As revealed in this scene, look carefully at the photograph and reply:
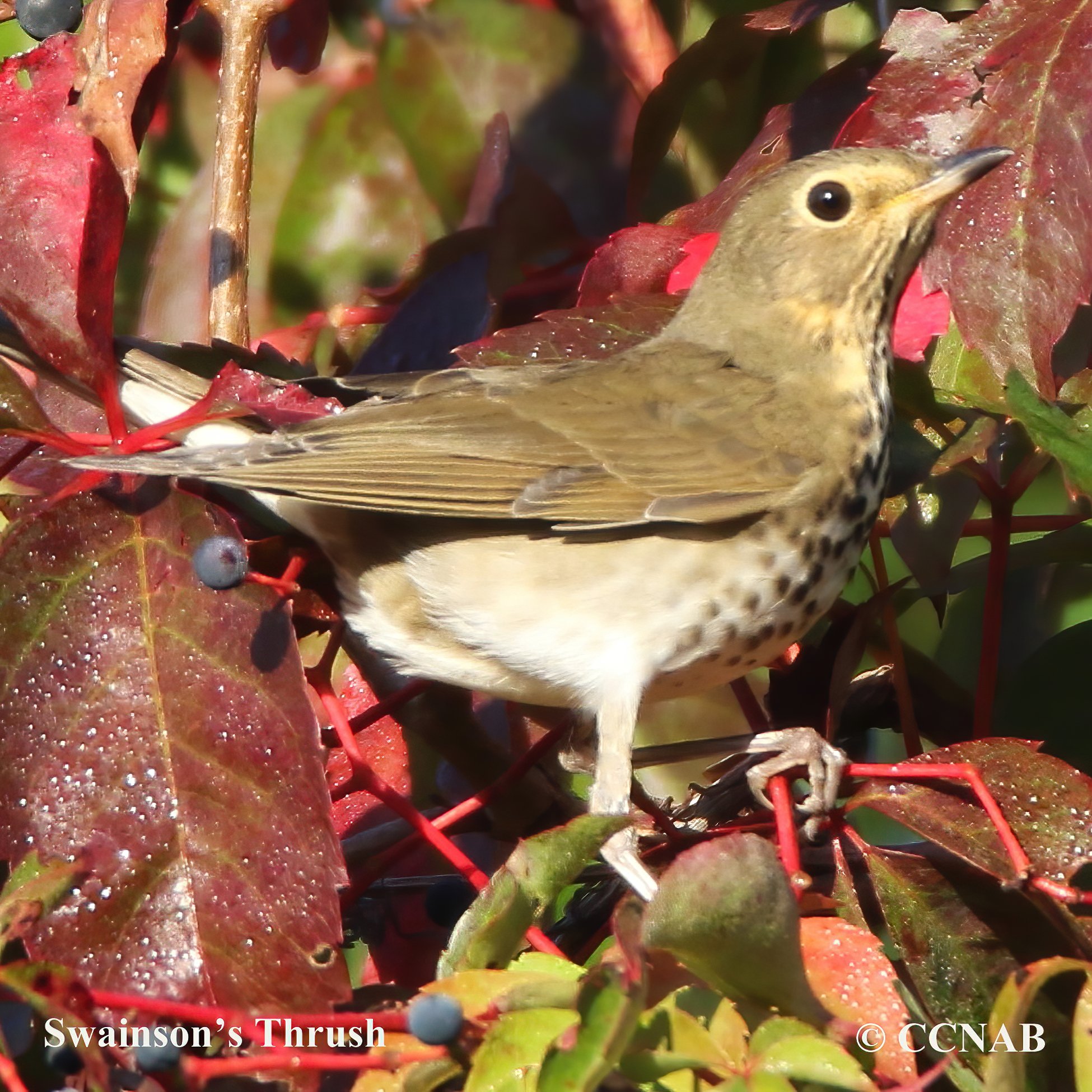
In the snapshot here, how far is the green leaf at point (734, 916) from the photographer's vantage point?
4.09 feet

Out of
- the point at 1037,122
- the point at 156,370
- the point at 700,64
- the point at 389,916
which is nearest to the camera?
the point at 1037,122

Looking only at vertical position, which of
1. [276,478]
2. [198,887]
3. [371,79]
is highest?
[371,79]

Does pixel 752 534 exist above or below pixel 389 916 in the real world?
above

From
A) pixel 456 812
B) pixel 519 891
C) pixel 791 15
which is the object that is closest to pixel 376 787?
pixel 456 812

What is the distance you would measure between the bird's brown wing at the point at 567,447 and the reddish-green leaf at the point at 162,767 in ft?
1.46

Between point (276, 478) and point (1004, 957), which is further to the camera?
point (276, 478)

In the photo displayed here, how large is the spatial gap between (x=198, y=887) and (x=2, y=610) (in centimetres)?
34

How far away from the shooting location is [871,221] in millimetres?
2410

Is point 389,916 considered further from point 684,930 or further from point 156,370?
point 684,930

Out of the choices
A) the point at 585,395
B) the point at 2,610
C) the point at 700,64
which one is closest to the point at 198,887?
the point at 2,610

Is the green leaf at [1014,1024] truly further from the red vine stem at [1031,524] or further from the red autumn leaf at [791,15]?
the red autumn leaf at [791,15]

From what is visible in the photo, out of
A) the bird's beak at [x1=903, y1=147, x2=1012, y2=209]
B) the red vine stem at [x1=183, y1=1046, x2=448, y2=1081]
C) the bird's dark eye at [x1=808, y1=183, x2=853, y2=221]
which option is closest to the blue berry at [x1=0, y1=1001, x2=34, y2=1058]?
the red vine stem at [x1=183, y1=1046, x2=448, y2=1081]

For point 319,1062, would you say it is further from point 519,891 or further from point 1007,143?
point 1007,143

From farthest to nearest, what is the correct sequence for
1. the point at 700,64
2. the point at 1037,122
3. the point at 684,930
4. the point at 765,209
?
the point at 765,209 < the point at 700,64 < the point at 1037,122 < the point at 684,930
